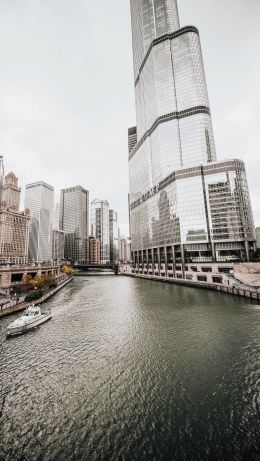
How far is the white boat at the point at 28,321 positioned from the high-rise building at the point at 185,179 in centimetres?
8952

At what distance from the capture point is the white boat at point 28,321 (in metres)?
34.1

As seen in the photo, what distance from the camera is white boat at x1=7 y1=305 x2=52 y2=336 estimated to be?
34056 millimetres

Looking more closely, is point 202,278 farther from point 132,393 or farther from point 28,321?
point 132,393

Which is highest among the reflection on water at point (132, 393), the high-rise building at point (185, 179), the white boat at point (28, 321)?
the high-rise building at point (185, 179)

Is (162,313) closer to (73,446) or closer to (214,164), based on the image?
(73,446)

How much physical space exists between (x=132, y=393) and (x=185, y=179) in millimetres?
127076

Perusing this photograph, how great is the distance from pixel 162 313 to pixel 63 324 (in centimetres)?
2226

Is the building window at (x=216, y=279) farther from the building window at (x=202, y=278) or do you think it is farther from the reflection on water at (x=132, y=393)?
the reflection on water at (x=132, y=393)

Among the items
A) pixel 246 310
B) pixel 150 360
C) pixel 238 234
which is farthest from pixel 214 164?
pixel 150 360

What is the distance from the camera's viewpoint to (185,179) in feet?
431

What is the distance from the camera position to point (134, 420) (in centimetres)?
1627

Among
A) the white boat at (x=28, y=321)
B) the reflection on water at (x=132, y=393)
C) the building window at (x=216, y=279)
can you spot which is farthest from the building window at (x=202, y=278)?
the white boat at (x=28, y=321)

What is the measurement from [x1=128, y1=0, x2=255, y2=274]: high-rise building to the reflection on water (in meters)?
88.3

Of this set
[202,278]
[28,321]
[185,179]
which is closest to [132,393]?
[28,321]
